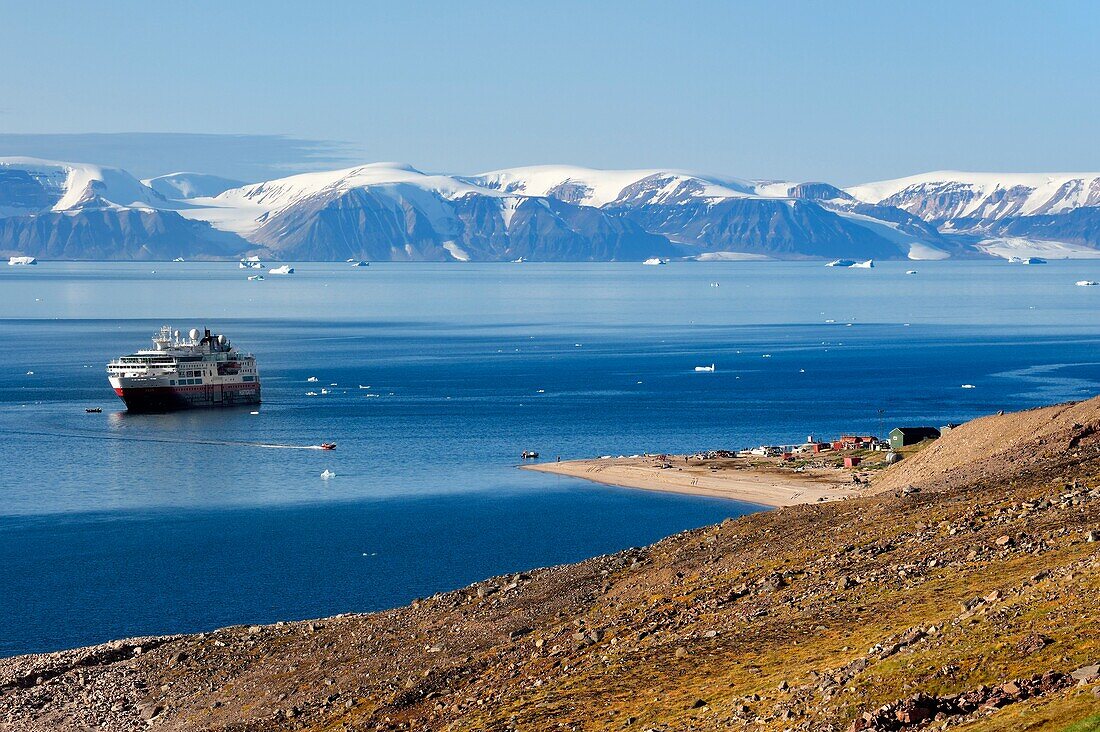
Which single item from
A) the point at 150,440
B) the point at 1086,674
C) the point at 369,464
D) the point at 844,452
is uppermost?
the point at 1086,674

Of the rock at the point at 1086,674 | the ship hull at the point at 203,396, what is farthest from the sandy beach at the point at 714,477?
the ship hull at the point at 203,396

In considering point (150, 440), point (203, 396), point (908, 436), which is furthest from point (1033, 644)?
point (203, 396)

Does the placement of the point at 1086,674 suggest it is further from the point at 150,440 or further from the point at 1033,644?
the point at 150,440

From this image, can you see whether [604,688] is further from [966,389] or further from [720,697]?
[966,389]

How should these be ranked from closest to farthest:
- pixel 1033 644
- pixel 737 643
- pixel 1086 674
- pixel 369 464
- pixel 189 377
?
pixel 1086 674 < pixel 1033 644 < pixel 737 643 < pixel 369 464 < pixel 189 377

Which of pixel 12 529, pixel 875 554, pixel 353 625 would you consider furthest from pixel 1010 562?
pixel 12 529
